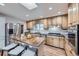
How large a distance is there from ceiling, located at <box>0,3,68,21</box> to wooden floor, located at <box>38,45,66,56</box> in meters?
0.48

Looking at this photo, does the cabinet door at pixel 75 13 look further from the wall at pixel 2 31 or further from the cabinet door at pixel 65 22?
the wall at pixel 2 31

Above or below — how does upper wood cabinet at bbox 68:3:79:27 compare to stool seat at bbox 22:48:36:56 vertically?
above

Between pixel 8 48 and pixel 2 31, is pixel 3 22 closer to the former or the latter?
pixel 2 31

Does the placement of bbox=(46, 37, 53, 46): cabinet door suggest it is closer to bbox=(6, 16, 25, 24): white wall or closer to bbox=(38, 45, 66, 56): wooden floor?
bbox=(38, 45, 66, 56): wooden floor

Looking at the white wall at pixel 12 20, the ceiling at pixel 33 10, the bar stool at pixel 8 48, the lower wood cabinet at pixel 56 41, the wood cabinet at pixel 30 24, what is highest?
the ceiling at pixel 33 10

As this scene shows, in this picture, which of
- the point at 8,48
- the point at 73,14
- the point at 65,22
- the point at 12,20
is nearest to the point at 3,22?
the point at 12,20

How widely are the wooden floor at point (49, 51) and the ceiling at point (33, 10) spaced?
479 millimetres

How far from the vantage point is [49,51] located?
→ 6.33 feet

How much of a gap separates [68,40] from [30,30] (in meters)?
0.59

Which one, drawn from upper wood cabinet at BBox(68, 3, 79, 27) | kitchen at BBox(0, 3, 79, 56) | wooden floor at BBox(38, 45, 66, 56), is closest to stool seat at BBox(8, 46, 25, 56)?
kitchen at BBox(0, 3, 79, 56)

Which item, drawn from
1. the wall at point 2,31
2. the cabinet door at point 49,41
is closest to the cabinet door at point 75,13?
the cabinet door at point 49,41

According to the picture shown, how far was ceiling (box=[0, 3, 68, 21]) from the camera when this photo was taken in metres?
1.89

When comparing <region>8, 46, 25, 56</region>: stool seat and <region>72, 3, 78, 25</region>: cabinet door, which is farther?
<region>8, 46, 25, 56</region>: stool seat

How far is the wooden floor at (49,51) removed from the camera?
1.89 metres
